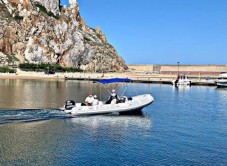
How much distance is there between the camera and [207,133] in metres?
32.2

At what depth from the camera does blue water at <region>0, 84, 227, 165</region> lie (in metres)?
23.2

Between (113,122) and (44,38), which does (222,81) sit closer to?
(113,122)

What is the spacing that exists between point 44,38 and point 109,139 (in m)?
147

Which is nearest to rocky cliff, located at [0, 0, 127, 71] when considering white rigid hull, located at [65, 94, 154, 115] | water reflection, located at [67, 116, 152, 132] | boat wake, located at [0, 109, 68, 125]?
boat wake, located at [0, 109, 68, 125]

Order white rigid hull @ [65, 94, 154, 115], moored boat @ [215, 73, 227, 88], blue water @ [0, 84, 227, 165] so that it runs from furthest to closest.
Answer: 1. moored boat @ [215, 73, 227, 88]
2. white rigid hull @ [65, 94, 154, 115]
3. blue water @ [0, 84, 227, 165]

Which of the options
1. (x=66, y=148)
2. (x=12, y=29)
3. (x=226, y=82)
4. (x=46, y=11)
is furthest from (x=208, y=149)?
(x=46, y=11)

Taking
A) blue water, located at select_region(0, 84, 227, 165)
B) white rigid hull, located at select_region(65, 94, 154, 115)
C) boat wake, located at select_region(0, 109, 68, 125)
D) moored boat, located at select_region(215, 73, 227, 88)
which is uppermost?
moored boat, located at select_region(215, 73, 227, 88)

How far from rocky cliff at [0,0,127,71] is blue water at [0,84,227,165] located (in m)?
125

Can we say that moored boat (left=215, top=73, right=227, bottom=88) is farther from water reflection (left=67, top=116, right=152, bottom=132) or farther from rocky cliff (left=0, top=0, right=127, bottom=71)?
rocky cliff (left=0, top=0, right=127, bottom=71)

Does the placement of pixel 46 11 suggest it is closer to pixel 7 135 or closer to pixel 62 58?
pixel 62 58

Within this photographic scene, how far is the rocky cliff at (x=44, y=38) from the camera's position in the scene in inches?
6393

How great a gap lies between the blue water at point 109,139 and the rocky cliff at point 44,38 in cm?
12530

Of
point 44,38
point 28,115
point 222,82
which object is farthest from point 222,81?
point 44,38

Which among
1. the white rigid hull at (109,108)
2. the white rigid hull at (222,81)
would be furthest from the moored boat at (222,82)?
the white rigid hull at (109,108)
